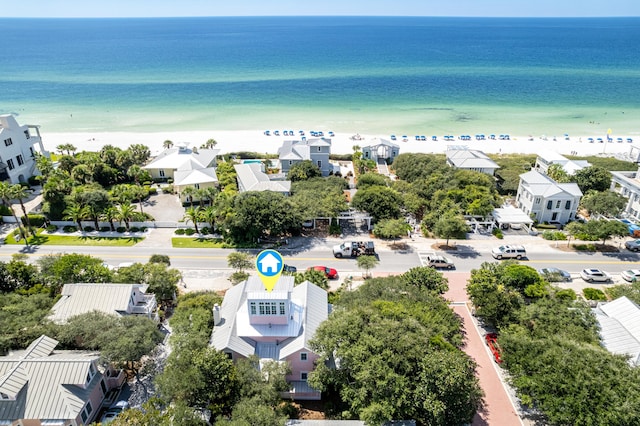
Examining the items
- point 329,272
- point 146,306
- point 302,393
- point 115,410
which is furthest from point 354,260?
point 115,410

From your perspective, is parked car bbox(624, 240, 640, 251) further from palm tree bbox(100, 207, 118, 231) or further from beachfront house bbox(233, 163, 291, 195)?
palm tree bbox(100, 207, 118, 231)

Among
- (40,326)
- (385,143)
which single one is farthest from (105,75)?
(40,326)

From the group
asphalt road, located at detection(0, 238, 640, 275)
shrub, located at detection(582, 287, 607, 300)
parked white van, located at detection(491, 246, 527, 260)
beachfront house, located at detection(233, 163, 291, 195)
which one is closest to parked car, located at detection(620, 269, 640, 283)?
asphalt road, located at detection(0, 238, 640, 275)

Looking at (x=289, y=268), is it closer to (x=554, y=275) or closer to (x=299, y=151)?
(x=554, y=275)

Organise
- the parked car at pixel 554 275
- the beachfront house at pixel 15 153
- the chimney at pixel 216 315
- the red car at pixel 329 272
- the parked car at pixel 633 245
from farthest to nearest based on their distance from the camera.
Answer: the beachfront house at pixel 15 153 < the parked car at pixel 633 245 < the red car at pixel 329 272 < the parked car at pixel 554 275 < the chimney at pixel 216 315

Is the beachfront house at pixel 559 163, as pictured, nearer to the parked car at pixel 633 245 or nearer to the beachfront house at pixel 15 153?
the parked car at pixel 633 245

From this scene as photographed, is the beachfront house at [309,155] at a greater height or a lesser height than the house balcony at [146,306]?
greater

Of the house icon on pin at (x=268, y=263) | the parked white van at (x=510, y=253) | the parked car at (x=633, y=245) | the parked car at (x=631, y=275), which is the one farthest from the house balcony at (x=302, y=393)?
the parked car at (x=633, y=245)
